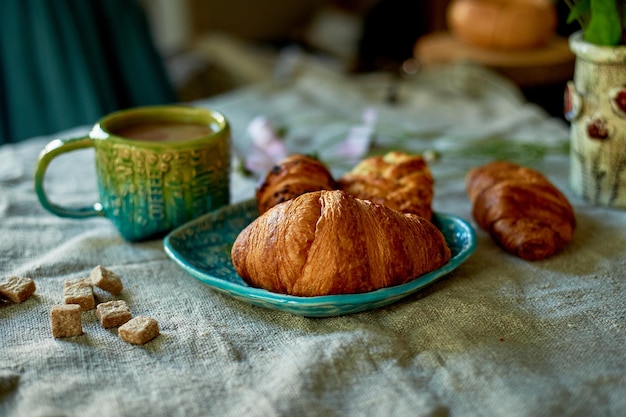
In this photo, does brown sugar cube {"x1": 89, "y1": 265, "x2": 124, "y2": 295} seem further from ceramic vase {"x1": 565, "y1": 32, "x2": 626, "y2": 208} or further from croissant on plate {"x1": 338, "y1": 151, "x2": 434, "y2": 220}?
ceramic vase {"x1": 565, "y1": 32, "x2": 626, "y2": 208}

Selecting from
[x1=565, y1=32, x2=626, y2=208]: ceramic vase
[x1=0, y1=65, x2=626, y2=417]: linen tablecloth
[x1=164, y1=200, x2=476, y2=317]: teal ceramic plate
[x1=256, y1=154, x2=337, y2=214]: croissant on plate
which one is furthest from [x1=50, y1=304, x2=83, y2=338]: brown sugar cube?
[x1=565, y1=32, x2=626, y2=208]: ceramic vase

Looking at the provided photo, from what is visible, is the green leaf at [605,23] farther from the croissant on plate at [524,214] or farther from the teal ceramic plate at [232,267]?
the teal ceramic plate at [232,267]

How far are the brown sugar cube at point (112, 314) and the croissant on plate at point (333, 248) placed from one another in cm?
14

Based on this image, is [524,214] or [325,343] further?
[524,214]

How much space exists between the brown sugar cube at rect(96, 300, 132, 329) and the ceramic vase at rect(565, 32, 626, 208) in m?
0.70

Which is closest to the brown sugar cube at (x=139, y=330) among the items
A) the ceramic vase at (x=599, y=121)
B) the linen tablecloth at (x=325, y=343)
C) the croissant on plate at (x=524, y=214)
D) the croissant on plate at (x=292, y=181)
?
the linen tablecloth at (x=325, y=343)

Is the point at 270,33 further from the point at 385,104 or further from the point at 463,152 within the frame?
the point at 463,152

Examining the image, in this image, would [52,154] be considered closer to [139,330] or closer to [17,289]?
[17,289]

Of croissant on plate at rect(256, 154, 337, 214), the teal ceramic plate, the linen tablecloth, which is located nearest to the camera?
the linen tablecloth

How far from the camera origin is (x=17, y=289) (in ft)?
2.66

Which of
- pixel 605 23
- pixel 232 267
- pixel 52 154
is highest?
pixel 605 23

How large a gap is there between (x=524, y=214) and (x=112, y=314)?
52 centimetres

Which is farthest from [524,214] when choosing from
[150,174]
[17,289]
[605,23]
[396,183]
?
[17,289]

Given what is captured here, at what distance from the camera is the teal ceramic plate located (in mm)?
745
